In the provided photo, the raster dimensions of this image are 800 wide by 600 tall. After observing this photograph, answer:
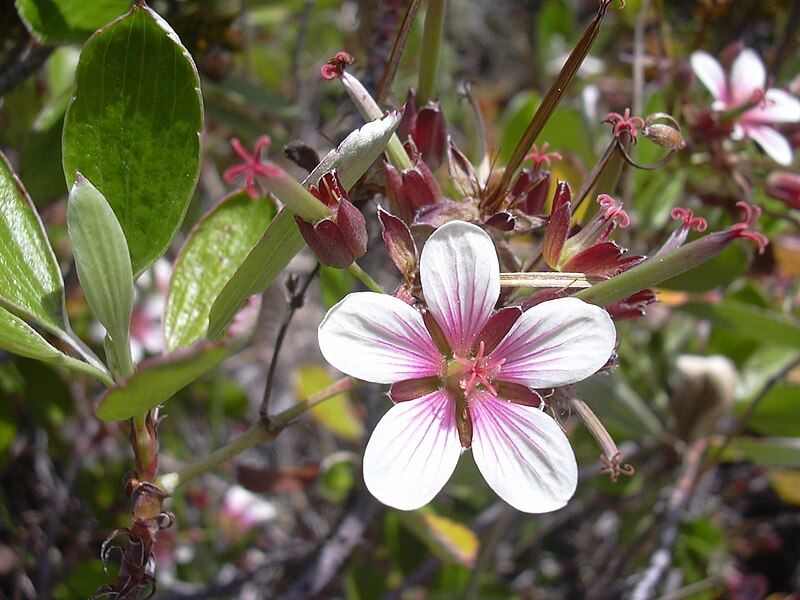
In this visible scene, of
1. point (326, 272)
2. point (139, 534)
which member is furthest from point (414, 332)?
point (326, 272)

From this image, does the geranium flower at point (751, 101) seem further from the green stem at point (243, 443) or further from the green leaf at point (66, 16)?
the green leaf at point (66, 16)

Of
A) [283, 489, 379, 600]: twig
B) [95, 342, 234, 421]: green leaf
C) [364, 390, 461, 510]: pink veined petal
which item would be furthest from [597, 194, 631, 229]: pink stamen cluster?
Answer: [283, 489, 379, 600]: twig

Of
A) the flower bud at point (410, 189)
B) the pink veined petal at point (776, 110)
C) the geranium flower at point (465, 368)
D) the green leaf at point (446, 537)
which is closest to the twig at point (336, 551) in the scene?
the green leaf at point (446, 537)

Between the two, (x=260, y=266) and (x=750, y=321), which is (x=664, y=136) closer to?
(x=260, y=266)

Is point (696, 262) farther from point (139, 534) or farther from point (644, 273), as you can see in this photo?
point (139, 534)

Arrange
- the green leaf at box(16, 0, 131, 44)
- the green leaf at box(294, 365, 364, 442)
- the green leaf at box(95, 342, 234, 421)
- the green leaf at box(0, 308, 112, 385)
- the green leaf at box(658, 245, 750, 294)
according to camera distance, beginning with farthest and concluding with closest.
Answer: the green leaf at box(294, 365, 364, 442) → the green leaf at box(658, 245, 750, 294) → the green leaf at box(16, 0, 131, 44) → the green leaf at box(0, 308, 112, 385) → the green leaf at box(95, 342, 234, 421)

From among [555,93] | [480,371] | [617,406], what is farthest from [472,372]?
[617,406]

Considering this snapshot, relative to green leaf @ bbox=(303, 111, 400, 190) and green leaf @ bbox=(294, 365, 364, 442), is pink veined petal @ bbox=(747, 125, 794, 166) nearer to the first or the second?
green leaf @ bbox=(303, 111, 400, 190)
